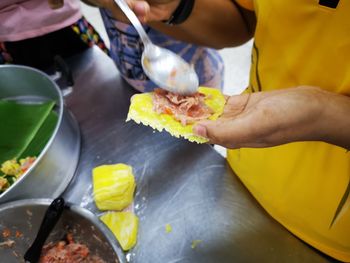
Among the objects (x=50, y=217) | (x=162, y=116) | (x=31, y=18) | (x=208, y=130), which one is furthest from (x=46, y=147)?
(x=31, y=18)

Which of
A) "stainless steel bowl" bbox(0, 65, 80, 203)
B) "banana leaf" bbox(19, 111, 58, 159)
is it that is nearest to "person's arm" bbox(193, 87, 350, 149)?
"stainless steel bowl" bbox(0, 65, 80, 203)

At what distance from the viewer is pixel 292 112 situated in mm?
430

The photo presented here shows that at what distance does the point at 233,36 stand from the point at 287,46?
0.29 meters

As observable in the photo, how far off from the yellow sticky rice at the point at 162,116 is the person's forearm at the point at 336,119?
0.22m

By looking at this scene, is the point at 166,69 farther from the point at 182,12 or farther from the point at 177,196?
the point at 177,196

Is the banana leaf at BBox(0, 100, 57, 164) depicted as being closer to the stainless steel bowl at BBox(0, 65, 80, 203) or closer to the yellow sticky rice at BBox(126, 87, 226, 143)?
the stainless steel bowl at BBox(0, 65, 80, 203)

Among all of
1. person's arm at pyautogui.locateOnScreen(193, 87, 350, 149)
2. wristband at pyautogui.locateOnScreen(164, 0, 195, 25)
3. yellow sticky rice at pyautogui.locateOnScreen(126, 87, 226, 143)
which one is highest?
wristband at pyautogui.locateOnScreen(164, 0, 195, 25)

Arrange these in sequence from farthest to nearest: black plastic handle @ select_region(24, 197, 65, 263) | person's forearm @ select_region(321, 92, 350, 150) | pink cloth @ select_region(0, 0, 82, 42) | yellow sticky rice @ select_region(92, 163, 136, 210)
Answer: pink cloth @ select_region(0, 0, 82, 42), yellow sticky rice @ select_region(92, 163, 136, 210), black plastic handle @ select_region(24, 197, 65, 263), person's forearm @ select_region(321, 92, 350, 150)

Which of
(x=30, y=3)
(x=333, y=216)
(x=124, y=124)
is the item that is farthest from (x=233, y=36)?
(x=30, y=3)

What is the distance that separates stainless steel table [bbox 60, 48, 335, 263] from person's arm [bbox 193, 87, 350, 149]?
261mm

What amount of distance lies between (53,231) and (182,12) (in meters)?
0.57

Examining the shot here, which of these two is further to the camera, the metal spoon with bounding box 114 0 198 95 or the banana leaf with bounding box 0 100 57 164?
the banana leaf with bounding box 0 100 57 164

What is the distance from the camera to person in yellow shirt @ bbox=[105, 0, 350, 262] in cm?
44

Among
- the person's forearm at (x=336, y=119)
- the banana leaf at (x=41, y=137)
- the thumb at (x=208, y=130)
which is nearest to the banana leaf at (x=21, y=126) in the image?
the banana leaf at (x=41, y=137)
